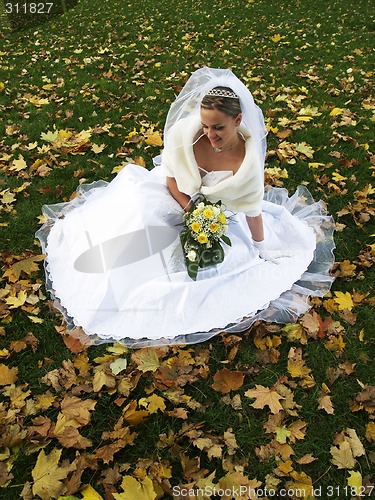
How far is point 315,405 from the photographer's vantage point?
106 inches

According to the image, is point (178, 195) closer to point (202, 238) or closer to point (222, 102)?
point (202, 238)

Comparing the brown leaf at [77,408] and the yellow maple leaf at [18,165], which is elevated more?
the yellow maple leaf at [18,165]

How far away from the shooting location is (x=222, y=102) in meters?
2.52

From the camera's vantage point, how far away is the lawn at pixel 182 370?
2.33 meters

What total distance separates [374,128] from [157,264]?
4.25 meters

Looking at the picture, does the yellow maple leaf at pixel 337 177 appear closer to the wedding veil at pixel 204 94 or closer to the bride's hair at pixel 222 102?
the wedding veil at pixel 204 94

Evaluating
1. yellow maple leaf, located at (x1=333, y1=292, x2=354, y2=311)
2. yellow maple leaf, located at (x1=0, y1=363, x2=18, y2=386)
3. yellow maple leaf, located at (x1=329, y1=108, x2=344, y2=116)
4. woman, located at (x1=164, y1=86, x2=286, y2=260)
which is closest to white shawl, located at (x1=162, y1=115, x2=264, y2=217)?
woman, located at (x1=164, y1=86, x2=286, y2=260)

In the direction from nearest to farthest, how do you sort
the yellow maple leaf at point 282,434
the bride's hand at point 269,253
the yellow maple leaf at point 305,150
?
the yellow maple leaf at point 282,434 → the bride's hand at point 269,253 → the yellow maple leaf at point 305,150

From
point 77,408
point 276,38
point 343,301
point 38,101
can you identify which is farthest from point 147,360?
point 276,38

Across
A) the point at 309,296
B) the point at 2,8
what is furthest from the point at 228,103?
the point at 2,8

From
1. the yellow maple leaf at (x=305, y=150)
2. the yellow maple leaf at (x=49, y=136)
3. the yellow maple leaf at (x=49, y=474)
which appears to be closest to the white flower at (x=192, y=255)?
the yellow maple leaf at (x=49, y=474)

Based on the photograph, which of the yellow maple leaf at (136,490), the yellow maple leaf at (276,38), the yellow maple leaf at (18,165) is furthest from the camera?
the yellow maple leaf at (276,38)

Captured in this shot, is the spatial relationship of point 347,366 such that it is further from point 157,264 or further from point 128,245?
point 128,245

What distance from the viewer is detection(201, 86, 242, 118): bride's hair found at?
252 centimetres
